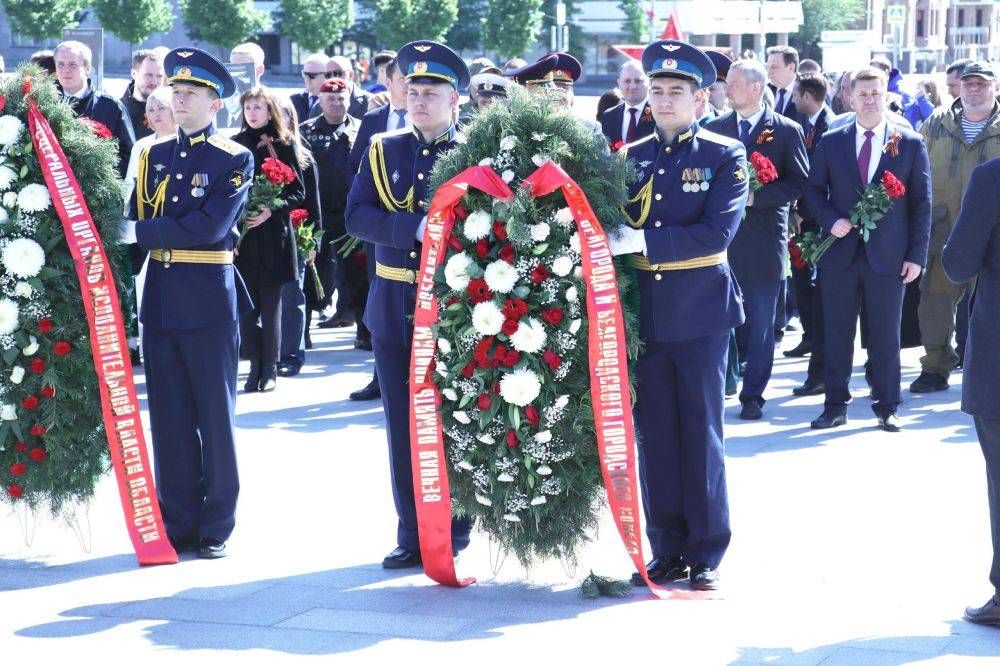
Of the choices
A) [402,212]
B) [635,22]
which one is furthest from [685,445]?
[635,22]

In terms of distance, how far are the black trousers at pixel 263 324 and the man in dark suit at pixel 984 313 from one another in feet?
18.6

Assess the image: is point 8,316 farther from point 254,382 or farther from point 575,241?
point 254,382

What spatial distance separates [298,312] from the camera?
34.4 ft

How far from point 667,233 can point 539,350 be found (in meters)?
0.67

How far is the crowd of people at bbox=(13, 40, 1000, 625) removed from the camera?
5559 millimetres

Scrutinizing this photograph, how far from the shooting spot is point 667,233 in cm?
540

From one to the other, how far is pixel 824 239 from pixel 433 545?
14.0 ft

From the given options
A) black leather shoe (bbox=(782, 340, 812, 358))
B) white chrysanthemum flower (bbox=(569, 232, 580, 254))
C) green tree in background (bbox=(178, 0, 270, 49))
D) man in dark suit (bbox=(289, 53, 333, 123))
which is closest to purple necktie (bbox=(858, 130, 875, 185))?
black leather shoe (bbox=(782, 340, 812, 358))

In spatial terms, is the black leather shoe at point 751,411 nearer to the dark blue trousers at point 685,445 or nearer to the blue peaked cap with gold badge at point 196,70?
the dark blue trousers at point 685,445

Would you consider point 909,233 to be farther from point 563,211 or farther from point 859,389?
point 563,211

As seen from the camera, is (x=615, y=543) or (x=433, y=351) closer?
(x=433, y=351)

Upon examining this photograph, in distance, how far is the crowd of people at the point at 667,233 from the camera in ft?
18.2

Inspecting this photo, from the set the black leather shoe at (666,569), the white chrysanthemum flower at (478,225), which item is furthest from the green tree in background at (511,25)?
the white chrysanthemum flower at (478,225)

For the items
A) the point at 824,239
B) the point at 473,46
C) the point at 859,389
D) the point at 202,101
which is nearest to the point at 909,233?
the point at 824,239
